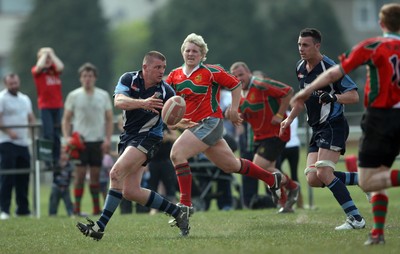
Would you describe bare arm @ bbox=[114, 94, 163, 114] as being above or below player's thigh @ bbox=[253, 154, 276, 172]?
above

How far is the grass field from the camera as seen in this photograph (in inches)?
397

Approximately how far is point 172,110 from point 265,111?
178 inches

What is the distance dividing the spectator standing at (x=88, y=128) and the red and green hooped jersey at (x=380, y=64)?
8.44 meters

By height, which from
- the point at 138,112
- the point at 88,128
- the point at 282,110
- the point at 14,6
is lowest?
the point at 88,128

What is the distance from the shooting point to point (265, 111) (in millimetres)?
15453

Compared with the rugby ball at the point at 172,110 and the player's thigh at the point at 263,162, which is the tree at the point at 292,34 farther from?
the rugby ball at the point at 172,110

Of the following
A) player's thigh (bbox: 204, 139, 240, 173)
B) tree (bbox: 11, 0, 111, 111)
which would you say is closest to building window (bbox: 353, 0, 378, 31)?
tree (bbox: 11, 0, 111, 111)

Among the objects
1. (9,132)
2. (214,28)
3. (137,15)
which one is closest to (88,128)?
(9,132)

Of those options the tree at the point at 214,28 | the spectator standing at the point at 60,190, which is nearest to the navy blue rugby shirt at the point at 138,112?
the spectator standing at the point at 60,190

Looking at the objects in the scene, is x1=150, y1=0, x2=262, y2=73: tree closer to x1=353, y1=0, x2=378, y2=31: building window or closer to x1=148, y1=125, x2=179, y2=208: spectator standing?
x1=353, y1=0, x2=378, y2=31: building window

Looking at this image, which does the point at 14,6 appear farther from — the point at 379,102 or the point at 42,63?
the point at 379,102

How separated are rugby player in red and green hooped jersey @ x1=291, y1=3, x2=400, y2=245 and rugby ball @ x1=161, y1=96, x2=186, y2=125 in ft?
6.50

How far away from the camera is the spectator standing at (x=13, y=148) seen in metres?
17.5

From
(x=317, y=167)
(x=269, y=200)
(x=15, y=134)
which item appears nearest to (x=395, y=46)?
(x=317, y=167)
